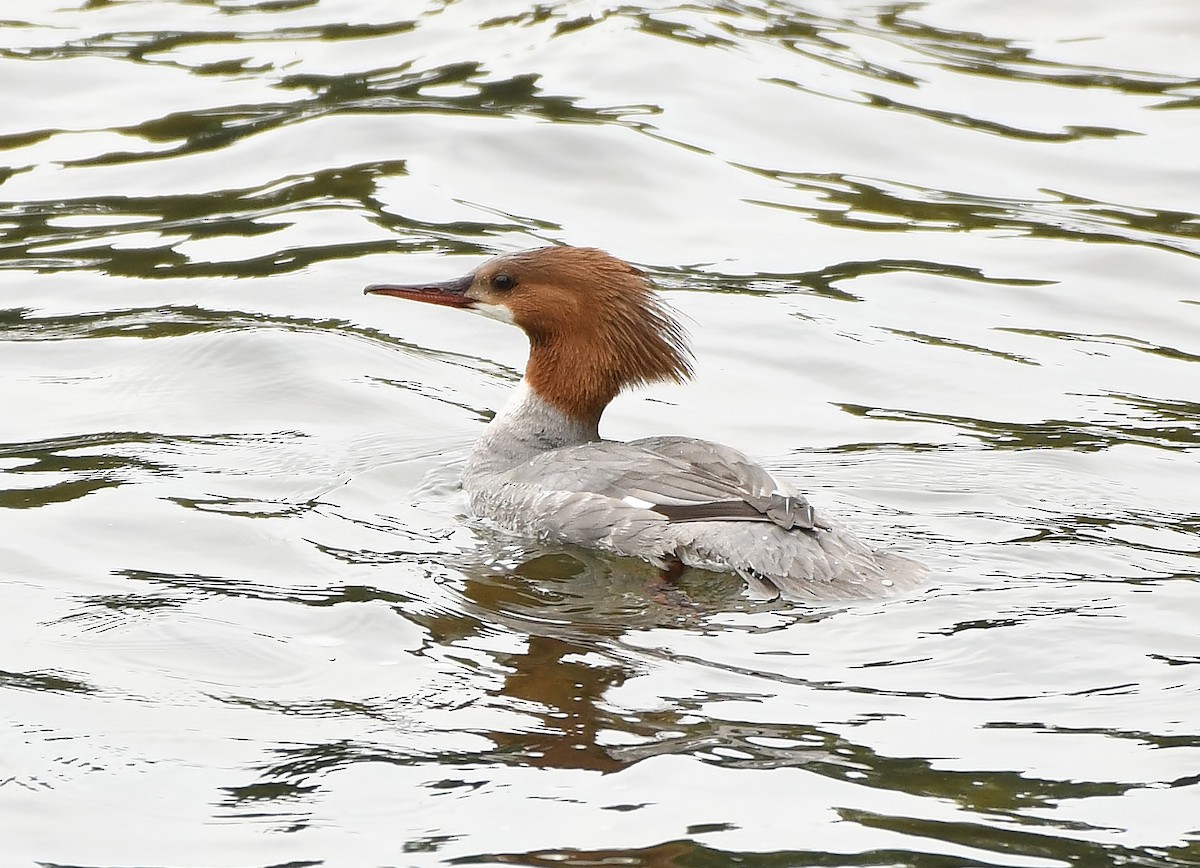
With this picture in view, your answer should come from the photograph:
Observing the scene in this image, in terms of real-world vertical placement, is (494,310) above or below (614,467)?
above

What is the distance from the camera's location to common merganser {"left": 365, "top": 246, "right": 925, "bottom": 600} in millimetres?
6578

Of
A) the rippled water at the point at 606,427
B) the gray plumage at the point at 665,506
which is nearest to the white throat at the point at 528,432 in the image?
the gray plumage at the point at 665,506

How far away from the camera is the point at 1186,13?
45.3 feet

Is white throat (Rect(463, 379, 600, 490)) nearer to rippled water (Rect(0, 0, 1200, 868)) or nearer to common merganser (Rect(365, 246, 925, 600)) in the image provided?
common merganser (Rect(365, 246, 925, 600))

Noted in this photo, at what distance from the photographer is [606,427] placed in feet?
29.0

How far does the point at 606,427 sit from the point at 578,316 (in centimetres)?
116

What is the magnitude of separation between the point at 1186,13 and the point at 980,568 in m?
8.67

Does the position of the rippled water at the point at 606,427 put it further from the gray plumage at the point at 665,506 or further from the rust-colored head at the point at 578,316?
the rust-colored head at the point at 578,316

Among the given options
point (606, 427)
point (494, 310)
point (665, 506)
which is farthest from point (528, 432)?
point (665, 506)

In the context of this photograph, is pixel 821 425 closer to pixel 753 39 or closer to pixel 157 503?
pixel 157 503

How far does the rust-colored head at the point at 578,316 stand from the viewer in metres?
7.76

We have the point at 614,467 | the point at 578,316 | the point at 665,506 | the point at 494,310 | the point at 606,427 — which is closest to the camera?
the point at 665,506

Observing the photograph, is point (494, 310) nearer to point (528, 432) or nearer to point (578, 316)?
point (578, 316)

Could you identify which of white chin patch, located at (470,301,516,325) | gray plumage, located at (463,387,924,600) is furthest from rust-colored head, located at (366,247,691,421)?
gray plumage, located at (463,387,924,600)
